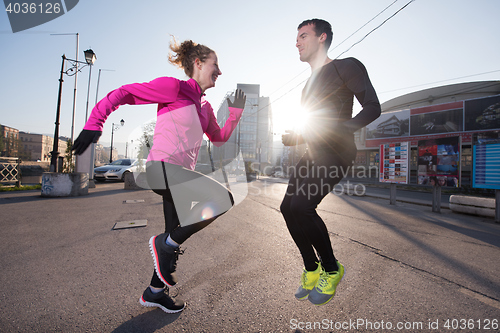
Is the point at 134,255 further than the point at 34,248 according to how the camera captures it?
No

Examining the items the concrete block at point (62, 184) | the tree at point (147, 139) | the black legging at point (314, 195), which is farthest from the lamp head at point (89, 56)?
the black legging at point (314, 195)

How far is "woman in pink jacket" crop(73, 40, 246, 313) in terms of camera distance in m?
1.75

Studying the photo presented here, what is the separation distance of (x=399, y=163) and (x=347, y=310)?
9.57 metres

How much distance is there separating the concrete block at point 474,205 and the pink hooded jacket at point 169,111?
29.5ft

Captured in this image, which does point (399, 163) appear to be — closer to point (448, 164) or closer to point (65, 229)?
point (448, 164)

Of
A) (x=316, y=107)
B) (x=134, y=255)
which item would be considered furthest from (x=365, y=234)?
(x=134, y=255)

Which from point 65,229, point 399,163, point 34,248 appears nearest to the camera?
point 34,248

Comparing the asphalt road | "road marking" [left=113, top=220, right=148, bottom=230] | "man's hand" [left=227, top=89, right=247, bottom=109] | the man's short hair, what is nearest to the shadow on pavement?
the asphalt road

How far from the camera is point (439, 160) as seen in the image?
380 inches

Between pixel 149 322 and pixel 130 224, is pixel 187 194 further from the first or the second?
pixel 130 224

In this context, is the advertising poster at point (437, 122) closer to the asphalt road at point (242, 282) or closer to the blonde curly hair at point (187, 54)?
the asphalt road at point (242, 282)

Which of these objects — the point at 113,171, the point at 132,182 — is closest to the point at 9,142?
the point at 113,171

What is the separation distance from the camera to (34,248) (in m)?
3.35

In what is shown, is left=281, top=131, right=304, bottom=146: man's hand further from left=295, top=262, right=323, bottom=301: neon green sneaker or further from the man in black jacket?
left=295, top=262, right=323, bottom=301: neon green sneaker
